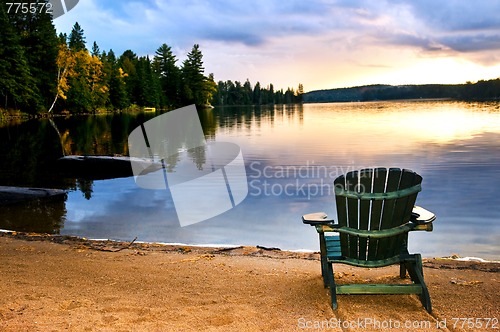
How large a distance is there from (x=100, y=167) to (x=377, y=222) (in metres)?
13.9

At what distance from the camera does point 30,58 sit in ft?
194

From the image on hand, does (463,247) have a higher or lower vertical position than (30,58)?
lower

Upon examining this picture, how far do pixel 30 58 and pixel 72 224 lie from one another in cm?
5980

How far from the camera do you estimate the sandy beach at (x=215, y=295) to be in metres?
3.60

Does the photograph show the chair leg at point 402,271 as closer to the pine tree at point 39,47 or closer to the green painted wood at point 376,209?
the green painted wood at point 376,209

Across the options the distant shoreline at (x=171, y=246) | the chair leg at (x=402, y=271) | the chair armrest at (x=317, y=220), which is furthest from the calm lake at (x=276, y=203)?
the chair armrest at (x=317, y=220)

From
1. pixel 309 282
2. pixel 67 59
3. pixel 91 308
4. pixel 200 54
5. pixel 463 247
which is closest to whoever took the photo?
pixel 91 308

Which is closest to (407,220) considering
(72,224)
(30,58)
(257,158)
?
(72,224)

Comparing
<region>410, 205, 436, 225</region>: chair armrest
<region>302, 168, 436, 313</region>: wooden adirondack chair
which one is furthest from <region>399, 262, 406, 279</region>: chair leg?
<region>410, 205, 436, 225</region>: chair armrest

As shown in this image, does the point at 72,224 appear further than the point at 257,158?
No

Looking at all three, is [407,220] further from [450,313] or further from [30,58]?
[30,58]

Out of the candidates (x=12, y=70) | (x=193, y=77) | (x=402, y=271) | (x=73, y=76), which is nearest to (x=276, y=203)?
(x=402, y=271)

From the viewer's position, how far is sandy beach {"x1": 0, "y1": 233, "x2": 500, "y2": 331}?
3.60 m

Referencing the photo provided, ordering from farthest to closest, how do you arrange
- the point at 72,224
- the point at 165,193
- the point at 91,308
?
the point at 165,193 < the point at 72,224 < the point at 91,308
